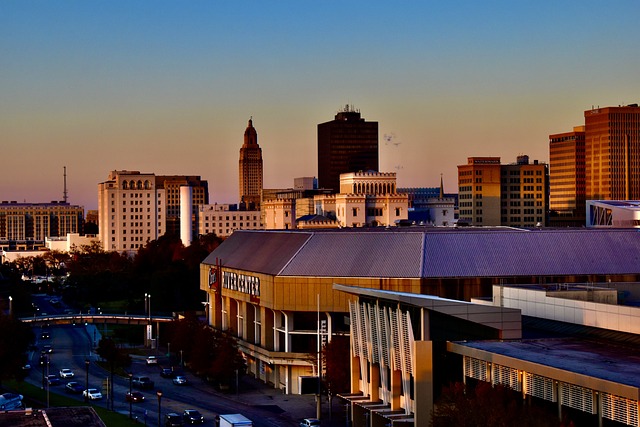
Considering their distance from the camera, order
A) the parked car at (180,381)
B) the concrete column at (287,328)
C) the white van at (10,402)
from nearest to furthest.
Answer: the white van at (10,402) → the concrete column at (287,328) → the parked car at (180,381)

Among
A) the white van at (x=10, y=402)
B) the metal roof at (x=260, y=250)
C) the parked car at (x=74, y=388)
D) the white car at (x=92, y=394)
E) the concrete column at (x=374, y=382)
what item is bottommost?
the parked car at (x=74, y=388)

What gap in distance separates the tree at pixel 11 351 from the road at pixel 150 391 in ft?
15.4

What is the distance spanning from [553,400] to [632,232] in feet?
211

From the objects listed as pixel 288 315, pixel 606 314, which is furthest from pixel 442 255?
pixel 606 314

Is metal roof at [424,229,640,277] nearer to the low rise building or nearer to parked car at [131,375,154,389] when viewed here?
the low rise building

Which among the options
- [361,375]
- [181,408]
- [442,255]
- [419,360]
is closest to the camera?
[419,360]

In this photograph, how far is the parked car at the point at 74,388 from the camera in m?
129

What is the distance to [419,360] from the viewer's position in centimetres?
8850

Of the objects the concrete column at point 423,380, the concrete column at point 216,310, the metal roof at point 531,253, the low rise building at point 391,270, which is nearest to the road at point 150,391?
the concrete column at point 216,310

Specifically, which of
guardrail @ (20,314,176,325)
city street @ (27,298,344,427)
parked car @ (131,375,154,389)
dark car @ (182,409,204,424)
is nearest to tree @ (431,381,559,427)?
city street @ (27,298,344,427)

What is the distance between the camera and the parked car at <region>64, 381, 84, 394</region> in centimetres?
12888

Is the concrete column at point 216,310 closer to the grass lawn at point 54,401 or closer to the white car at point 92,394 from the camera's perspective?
the grass lawn at point 54,401

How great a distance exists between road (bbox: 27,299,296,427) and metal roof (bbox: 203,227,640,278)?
16.1 metres

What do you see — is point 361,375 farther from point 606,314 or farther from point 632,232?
point 632,232
